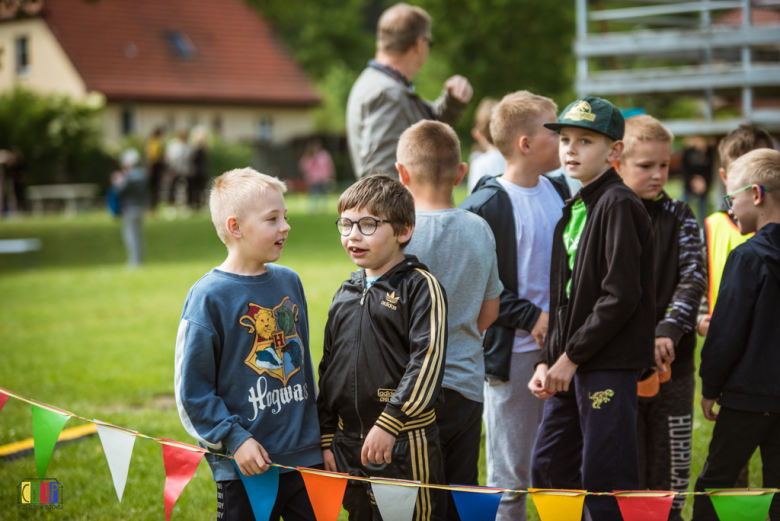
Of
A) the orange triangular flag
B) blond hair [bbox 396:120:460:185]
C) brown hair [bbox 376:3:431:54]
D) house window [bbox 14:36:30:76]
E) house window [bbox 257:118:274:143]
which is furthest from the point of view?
house window [bbox 257:118:274:143]

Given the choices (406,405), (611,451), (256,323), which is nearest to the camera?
(406,405)

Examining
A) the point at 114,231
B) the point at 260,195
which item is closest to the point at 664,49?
the point at 260,195

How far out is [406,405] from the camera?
2791mm

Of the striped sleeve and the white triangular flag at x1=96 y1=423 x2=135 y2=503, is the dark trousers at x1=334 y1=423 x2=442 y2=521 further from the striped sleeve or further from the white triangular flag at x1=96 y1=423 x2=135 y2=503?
the white triangular flag at x1=96 y1=423 x2=135 y2=503

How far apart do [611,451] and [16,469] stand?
3.73 meters

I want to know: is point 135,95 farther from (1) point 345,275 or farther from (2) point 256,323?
(2) point 256,323

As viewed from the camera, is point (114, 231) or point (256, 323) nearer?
point (256, 323)

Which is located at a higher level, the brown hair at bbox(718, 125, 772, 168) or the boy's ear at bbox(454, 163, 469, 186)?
the brown hair at bbox(718, 125, 772, 168)

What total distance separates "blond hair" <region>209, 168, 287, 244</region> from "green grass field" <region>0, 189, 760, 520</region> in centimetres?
203

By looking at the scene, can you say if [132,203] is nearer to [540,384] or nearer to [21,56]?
[540,384]

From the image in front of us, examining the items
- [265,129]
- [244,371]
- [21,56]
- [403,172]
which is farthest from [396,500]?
[265,129]

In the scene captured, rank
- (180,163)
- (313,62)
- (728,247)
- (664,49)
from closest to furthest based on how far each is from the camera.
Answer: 1. (728,247)
2. (664,49)
3. (180,163)
4. (313,62)

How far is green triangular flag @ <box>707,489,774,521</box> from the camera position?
285cm

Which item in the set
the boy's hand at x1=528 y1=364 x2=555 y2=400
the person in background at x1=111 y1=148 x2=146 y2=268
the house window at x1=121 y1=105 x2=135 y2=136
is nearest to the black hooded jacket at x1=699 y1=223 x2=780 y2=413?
the boy's hand at x1=528 y1=364 x2=555 y2=400
